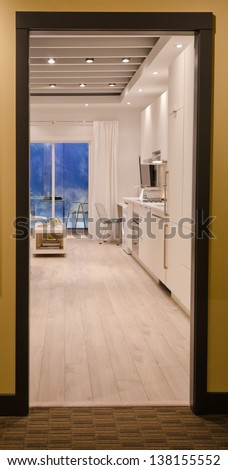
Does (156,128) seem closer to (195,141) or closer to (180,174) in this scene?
(180,174)

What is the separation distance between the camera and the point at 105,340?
4.83 meters

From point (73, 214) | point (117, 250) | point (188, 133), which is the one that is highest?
point (188, 133)

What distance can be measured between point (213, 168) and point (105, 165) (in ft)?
29.6

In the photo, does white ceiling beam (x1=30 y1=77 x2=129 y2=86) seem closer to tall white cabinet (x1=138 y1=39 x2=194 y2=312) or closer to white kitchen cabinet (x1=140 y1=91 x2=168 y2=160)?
white kitchen cabinet (x1=140 y1=91 x2=168 y2=160)

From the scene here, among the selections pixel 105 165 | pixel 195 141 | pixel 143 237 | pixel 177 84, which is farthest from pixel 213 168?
pixel 105 165

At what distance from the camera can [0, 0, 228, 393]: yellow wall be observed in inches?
124

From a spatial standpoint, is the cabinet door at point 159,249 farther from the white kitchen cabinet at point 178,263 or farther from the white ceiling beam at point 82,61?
the white ceiling beam at point 82,61

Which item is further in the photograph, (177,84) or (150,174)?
(150,174)

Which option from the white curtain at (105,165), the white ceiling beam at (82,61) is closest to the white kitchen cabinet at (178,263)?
the white ceiling beam at (82,61)

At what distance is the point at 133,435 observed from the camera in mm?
2951

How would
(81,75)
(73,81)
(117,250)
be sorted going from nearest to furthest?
(81,75) → (73,81) → (117,250)

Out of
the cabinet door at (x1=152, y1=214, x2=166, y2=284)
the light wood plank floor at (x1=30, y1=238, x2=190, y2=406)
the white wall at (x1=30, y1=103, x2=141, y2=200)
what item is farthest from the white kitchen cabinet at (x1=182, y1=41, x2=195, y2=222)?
the white wall at (x1=30, y1=103, x2=141, y2=200)

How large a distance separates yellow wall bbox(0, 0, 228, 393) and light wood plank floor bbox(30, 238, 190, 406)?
42cm

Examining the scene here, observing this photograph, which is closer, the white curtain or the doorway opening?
the doorway opening
